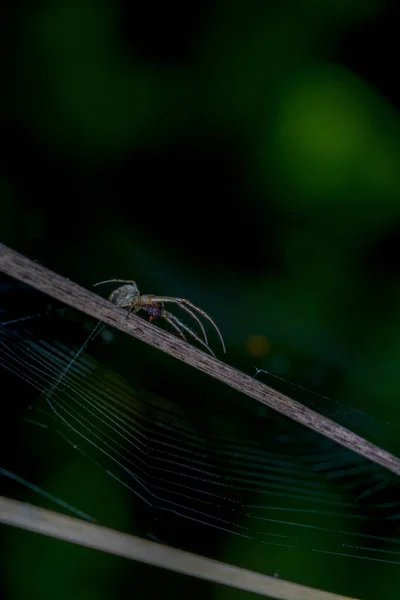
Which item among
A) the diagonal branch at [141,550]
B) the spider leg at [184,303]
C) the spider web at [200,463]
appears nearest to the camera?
the diagonal branch at [141,550]

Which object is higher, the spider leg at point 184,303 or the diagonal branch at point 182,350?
the spider leg at point 184,303

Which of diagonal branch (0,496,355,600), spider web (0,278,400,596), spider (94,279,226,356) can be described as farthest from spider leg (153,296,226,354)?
diagonal branch (0,496,355,600)

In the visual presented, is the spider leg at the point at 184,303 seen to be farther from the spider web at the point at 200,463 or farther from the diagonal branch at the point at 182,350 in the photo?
the diagonal branch at the point at 182,350

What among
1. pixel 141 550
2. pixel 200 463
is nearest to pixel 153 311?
pixel 200 463

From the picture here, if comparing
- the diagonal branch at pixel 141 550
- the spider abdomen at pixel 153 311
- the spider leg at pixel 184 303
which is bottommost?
the diagonal branch at pixel 141 550

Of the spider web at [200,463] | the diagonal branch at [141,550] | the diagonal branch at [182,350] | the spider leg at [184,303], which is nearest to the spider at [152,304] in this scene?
the spider leg at [184,303]

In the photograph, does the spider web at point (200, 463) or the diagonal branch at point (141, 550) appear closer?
the diagonal branch at point (141, 550)
